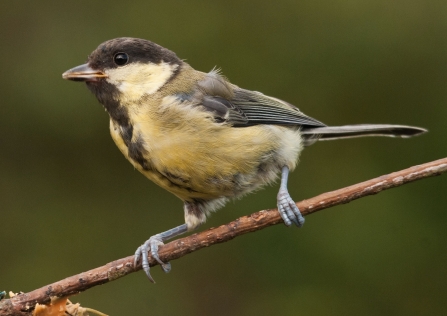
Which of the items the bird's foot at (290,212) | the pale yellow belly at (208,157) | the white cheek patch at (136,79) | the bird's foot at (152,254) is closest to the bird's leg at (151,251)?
the bird's foot at (152,254)

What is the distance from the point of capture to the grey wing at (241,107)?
376 cm

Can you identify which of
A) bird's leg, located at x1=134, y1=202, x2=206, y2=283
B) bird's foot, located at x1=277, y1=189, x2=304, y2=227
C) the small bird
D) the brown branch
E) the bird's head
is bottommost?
the brown branch

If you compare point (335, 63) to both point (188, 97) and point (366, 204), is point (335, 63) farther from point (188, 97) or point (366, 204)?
point (188, 97)

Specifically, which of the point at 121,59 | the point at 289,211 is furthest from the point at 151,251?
the point at 121,59

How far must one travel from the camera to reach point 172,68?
3842mm

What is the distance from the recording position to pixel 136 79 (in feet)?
11.9

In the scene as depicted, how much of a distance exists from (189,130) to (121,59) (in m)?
0.53

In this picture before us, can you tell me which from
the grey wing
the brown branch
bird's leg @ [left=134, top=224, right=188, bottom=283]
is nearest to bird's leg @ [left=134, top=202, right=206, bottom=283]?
bird's leg @ [left=134, top=224, right=188, bottom=283]

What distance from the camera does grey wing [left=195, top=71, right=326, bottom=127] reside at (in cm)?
376

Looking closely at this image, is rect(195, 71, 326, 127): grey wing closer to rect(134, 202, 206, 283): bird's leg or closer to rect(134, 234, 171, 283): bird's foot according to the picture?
rect(134, 202, 206, 283): bird's leg

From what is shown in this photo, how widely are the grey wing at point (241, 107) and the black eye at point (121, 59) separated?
407 millimetres

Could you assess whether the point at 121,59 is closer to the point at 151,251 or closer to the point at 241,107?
the point at 241,107

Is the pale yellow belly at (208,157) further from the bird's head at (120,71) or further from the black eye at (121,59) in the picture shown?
the black eye at (121,59)

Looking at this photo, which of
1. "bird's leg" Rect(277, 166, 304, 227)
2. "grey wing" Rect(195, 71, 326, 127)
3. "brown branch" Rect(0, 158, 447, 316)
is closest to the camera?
"brown branch" Rect(0, 158, 447, 316)
